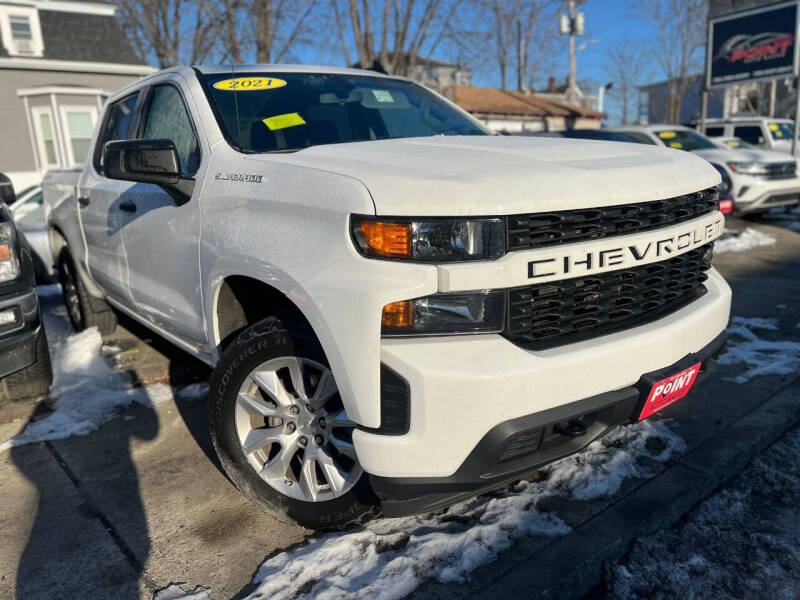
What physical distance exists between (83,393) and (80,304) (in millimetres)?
1433

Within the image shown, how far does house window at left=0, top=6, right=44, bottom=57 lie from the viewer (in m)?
19.3

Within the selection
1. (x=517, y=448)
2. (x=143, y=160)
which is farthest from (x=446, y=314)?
(x=143, y=160)

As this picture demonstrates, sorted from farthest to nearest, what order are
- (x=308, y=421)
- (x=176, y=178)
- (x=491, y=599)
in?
1. (x=176, y=178)
2. (x=308, y=421)
3. (x=491, y=599)

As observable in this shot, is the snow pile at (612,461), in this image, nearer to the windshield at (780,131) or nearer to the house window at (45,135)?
the windshield at (780,131)

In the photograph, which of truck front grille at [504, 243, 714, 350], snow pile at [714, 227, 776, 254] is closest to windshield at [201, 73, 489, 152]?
truck front grille at [504, 243, 714, 350]

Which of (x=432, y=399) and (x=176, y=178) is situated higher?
(x=176, y=178)

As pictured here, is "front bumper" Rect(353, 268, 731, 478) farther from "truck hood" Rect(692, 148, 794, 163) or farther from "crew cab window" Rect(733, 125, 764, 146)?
"crew cab window" Rect(733, 125, 764, 146)

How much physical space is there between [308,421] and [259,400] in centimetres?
27

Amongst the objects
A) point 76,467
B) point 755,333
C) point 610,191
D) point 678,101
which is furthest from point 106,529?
point 678,101

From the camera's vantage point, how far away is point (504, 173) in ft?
6.84

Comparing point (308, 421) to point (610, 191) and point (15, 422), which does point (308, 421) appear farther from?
point (15, 422)

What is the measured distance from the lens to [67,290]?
560cm

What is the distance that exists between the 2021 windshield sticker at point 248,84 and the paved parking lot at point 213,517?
1.82m

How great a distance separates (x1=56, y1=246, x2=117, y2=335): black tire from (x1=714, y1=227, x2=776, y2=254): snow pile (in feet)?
23.0
